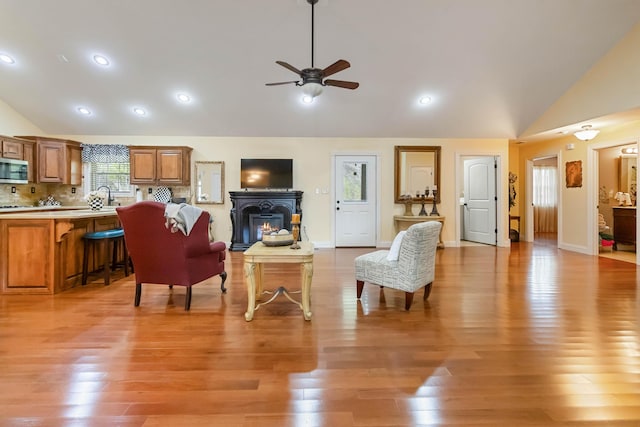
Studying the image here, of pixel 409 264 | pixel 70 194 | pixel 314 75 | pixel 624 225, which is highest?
pixel 314 75

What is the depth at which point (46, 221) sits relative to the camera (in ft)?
12.0

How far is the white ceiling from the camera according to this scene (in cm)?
429

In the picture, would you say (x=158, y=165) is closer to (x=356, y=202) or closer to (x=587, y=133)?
(x=356, y=202)

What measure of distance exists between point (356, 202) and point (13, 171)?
6.37m

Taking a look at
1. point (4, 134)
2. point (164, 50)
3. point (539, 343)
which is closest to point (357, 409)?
point (539, 343)

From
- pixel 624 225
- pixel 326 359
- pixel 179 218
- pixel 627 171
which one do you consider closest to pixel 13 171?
pixel 179 218

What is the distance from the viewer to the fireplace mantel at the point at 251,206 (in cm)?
668

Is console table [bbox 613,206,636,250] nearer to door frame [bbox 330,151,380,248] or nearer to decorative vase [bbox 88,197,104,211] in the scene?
door frame [bbox 330,151,380,248]

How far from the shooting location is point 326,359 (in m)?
2.19

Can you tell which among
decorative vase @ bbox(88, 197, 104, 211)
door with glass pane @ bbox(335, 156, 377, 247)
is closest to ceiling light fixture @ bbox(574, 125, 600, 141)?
door with glass pane @ bbox(335, 156, 377, 247)

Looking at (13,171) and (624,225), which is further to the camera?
(624,225)

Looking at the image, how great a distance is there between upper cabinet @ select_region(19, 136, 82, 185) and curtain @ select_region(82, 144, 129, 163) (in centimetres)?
25

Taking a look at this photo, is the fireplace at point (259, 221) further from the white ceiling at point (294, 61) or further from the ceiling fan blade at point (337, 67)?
the ceiling fan blade at point (337, 67)

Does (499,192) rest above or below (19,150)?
below
